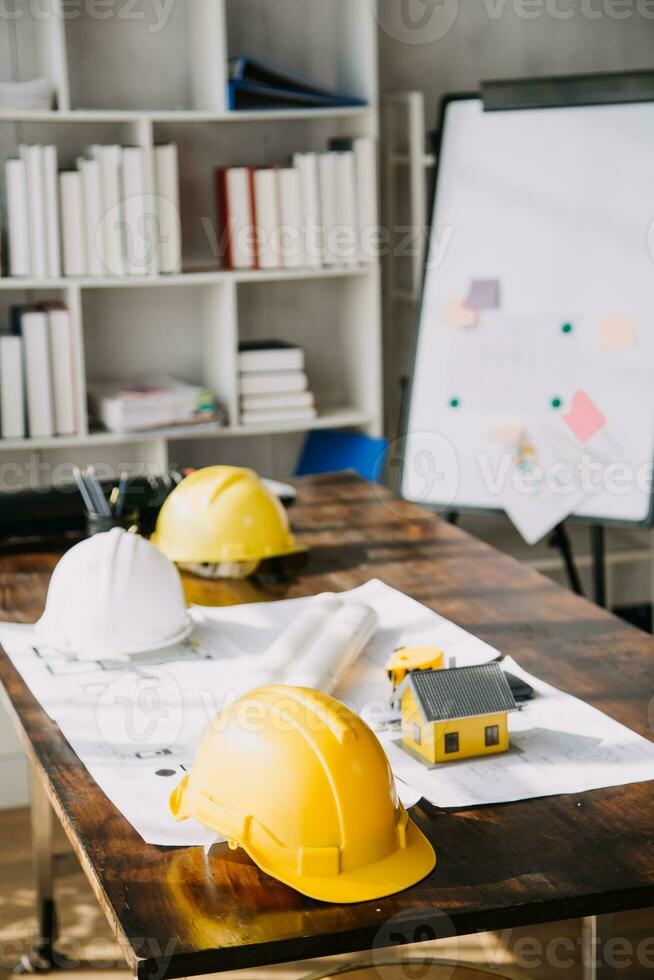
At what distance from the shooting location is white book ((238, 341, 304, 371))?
11.8 feet

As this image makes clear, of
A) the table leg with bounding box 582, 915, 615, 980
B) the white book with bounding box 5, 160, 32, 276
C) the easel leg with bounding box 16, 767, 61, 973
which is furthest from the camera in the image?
the white book with bounding box 5, 160, 32, 276

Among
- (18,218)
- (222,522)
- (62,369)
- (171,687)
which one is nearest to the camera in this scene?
(171,687)

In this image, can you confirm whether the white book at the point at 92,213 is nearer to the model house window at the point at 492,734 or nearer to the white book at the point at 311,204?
the white book at the point at 311,204

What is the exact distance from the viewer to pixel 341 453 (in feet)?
12.3

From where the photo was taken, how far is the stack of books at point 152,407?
11.3 feet

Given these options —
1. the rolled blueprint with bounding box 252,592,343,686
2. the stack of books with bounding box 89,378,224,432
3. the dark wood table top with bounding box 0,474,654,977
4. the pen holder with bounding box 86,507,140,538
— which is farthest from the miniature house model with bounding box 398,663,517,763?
the stack of books with bounding box 89,378,224,432

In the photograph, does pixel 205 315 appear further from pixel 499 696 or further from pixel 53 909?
pixel 499 696

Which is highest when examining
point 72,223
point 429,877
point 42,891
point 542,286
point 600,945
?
point 72,223

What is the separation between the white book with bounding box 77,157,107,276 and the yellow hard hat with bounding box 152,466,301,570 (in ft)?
5.04

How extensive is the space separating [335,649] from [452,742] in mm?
276

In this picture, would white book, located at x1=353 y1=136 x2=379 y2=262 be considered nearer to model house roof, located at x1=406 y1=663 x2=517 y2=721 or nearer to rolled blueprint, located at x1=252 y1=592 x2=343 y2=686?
rolled blueprint, located at x1=252 y1=592 x2=343 y2=686

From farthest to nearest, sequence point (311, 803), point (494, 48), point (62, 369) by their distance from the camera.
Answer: point (494, 48), point (62, 369), point (311, 803)

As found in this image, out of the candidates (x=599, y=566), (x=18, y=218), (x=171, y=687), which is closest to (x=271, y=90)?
(x=18, y=218)

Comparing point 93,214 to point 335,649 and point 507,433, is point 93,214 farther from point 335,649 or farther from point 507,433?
point 335,649
